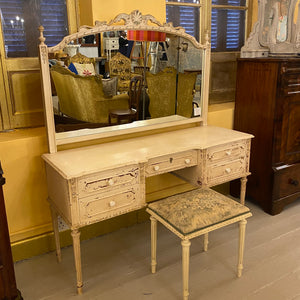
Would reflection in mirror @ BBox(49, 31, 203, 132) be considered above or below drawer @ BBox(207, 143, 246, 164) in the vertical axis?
above

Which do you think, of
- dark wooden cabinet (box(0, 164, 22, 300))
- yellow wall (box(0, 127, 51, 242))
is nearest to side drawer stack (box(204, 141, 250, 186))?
yellow wall (box(0, 127, 51, 242))

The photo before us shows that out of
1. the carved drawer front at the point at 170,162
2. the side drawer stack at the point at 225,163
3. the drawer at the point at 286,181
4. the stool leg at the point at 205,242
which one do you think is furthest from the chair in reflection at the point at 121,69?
the drawer at the point at 286,181

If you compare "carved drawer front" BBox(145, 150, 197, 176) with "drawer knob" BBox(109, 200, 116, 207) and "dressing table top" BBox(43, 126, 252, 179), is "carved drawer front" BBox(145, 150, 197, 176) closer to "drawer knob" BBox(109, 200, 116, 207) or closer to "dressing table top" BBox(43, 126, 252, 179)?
"dressing table top" BBox(43, 126, 252, 179)

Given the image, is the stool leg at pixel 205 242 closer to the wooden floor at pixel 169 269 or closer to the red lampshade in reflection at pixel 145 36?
the wooden floor at pixel 169 269

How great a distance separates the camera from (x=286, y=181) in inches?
105

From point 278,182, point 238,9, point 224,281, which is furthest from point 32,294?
point 238,9

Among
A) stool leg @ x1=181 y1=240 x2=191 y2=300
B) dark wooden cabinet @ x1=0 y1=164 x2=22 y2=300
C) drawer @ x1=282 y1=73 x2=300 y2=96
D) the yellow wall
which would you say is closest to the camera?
dark wooden cabinet @ x1=0 y1=164 x2=22 y2=300

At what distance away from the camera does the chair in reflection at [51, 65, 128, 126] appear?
1912 millimetres

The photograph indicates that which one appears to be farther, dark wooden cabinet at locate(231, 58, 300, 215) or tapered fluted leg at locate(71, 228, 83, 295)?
dark wooden cabinet at locate(231, 58, 300, 215)

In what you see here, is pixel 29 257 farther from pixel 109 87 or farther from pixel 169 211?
pixel 109 87

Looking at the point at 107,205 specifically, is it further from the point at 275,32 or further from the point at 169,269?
the point at 275,32

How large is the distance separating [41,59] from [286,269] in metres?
1.84

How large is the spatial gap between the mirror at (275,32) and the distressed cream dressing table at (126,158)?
0.55 m

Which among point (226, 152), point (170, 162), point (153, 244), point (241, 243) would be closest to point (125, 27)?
point (170, 162)
